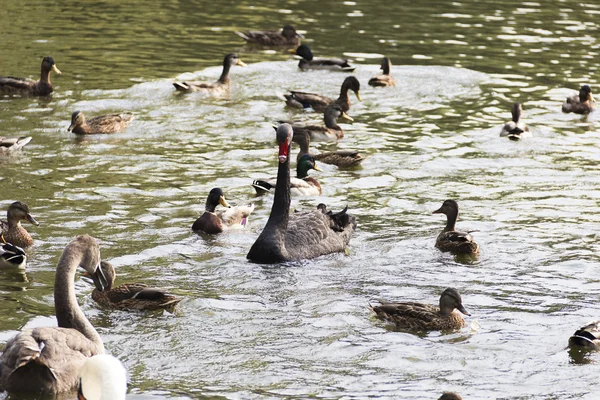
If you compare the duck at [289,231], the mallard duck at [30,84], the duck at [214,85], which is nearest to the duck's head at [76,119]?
the mallard duck at [30,84]

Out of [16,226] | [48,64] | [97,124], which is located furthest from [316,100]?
[16,226]

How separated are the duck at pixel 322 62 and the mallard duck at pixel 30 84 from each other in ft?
18.9

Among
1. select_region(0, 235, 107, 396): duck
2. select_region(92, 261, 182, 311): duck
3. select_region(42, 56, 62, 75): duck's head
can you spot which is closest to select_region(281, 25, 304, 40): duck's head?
select_region(42, 56, 62, 75): duck's head

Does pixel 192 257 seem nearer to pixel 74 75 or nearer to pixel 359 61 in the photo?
pixel 74 75

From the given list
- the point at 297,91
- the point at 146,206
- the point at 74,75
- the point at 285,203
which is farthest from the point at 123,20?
the point at 285,203

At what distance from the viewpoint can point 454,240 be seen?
1412 centimetres

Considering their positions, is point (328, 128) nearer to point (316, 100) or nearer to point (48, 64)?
point (316, 100)

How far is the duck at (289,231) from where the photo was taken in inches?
538

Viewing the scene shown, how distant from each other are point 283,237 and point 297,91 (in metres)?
9.42

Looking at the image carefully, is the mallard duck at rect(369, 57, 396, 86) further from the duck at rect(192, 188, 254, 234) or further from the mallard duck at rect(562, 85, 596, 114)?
the duck at rect(192, 188, 254, 234)

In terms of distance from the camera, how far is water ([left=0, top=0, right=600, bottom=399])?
34.6 feet

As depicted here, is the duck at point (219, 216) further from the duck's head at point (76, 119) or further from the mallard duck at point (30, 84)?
the mallard duck at point (30, 84)

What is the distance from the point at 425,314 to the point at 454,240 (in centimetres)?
→ 281

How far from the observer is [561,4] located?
34.1 m
